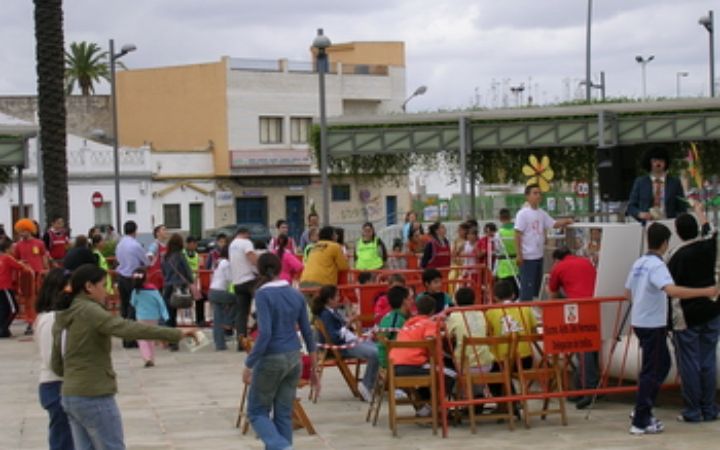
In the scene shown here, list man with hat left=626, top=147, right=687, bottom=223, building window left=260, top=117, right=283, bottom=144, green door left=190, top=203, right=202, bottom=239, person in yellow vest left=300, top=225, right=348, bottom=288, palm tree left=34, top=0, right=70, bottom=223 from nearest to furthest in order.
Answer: man with hat left=626, top=147, right=687, bottom=223 → person in yellow vest left=300, top=225, right=348, bottom=288 → palm tree left=34, top=0, right=70, bottom=223 → green door left=190, top=203, right=202, bottom=239 → building window left=260, top=117, right=283, bottom=144

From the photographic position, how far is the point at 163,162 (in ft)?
198

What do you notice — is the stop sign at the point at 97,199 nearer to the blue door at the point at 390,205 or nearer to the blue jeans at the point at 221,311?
the blue door at the point at 390,205

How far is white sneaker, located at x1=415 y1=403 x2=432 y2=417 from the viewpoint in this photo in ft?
38.5

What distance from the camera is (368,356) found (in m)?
12.6

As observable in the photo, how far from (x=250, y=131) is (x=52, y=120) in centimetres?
3977

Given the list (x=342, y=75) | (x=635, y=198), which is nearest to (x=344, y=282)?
(x=635, y=198)

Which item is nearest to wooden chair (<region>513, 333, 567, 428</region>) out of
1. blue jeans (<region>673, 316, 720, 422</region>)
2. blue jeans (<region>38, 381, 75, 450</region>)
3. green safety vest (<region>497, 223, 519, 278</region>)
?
blue jeans (<region>673, 316, 720, 422</region>)

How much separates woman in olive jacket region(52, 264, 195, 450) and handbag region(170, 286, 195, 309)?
1046 cm

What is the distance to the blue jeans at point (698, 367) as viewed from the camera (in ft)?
36.7

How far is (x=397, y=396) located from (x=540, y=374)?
4.78 ft

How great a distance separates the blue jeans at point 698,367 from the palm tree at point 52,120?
15781 millimetres

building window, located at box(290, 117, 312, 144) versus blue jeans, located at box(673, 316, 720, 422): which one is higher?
building window, located at box(290, 117, 312, 144)

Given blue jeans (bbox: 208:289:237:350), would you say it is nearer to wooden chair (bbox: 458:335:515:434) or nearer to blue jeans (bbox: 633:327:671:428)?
wooden chair (bbox: 458:335:515:434)

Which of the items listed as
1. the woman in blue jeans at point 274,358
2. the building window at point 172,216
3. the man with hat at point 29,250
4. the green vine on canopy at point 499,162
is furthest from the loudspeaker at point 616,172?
the building window at point 172,216
